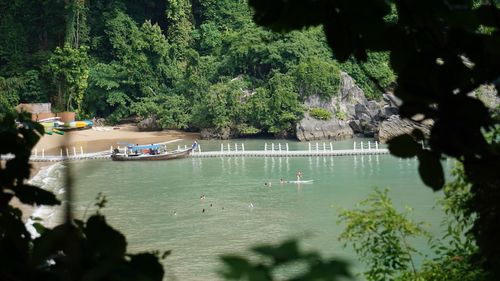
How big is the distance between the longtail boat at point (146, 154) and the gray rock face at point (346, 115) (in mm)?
5064

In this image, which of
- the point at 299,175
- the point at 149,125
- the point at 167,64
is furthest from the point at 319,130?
the point at 167,64

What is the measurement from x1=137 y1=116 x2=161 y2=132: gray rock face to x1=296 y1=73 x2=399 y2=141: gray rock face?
639cm

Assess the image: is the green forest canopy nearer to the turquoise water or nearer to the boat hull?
the boat hull

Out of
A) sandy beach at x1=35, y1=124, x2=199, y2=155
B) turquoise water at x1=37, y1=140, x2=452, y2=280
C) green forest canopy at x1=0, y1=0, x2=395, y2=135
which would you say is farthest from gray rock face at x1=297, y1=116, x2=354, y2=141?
sandy beach at x1=35, y1=124, x2=199, y2=155

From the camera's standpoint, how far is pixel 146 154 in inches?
922

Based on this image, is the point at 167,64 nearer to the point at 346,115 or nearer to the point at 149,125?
the point at 149,125

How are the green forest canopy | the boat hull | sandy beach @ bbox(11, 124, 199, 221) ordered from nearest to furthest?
the boat hull
sandy beach @ bbox(11, 124, 199, 221)
the green forest canopy

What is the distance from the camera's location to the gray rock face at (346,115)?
2658 cm

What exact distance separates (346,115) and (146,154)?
8.00 m

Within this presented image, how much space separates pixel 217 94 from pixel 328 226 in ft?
48.1

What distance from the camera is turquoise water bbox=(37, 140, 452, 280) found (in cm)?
1286

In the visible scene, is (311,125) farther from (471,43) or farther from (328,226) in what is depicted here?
(471,43)

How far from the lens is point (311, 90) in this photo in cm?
2741

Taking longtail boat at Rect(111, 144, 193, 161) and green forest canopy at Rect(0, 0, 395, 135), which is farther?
green forest canopy at Rect(0, 0, 395, 135)
